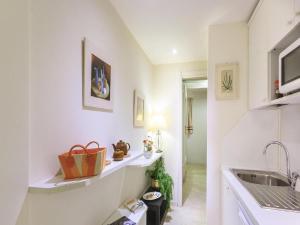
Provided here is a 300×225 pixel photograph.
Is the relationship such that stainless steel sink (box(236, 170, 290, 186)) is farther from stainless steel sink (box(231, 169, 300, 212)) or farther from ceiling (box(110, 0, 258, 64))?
ceiling (box(110, 0, 258, 64))

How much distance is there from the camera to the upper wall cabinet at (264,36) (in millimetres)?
1286

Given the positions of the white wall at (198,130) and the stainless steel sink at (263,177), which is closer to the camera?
the stainless steel sink at (263,177)

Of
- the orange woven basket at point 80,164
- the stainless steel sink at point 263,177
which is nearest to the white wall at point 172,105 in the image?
the stainless steel sink at point 263,177

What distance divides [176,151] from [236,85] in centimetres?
166

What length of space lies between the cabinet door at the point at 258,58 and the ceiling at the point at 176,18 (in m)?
0.17

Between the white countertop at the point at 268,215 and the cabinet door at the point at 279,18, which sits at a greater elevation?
the cabinet door at the point at 279,18

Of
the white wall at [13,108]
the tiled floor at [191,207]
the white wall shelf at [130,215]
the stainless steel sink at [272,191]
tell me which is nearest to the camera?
the white wall at [13,108]

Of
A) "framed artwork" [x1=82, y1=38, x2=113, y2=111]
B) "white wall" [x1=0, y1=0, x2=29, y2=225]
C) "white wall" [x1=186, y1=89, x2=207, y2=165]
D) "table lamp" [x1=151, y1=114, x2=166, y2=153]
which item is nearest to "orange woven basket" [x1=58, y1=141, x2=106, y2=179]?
"white wall" [x1=0, y1=0, x2=29, y2=225]

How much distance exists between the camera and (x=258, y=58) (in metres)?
1.78

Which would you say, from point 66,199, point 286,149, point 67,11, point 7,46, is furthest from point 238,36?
point 66,199

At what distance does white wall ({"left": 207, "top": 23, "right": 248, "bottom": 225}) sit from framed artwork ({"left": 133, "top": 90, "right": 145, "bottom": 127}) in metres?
0.98

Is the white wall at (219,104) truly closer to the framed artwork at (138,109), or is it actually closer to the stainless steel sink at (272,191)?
the stainless steel sink at (272,191)

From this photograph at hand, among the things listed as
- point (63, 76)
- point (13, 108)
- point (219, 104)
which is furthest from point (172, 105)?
point (13, 108)

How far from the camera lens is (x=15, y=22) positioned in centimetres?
83
